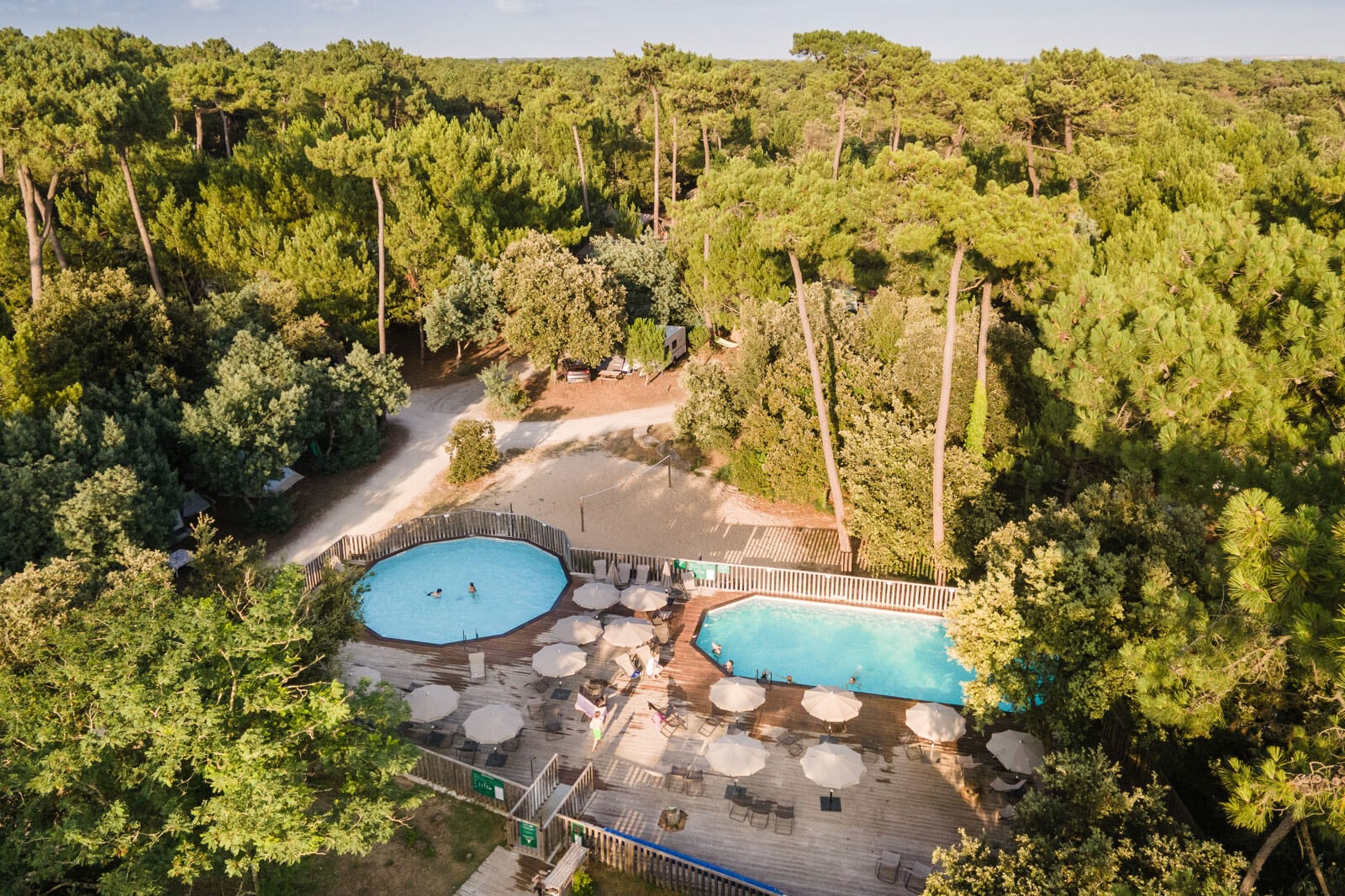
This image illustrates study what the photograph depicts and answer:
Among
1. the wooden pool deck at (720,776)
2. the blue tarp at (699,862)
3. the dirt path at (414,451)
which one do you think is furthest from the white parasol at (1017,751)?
the dirt path at (414,451)

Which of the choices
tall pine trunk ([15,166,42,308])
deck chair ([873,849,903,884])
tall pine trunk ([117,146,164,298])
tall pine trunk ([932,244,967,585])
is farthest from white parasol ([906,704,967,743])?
tall pine trunk ([117,146,164,298])

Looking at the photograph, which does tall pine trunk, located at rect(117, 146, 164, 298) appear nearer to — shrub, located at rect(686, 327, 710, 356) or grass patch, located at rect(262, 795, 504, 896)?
shrub, located at rect(686, 327, 710, 356)

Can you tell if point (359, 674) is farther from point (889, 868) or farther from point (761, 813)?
point (889, 868)

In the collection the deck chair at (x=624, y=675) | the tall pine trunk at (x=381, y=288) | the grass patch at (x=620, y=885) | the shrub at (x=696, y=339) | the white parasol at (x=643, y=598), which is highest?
the tall pine trunk at (x=381, y=288)

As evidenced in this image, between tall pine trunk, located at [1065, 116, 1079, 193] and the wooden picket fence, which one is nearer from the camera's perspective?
the wooden picket fence

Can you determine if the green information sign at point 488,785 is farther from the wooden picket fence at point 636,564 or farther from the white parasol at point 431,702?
the wooden picket fence at point 636,564

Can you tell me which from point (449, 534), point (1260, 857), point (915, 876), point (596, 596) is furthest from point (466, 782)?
point (1260, 857)
